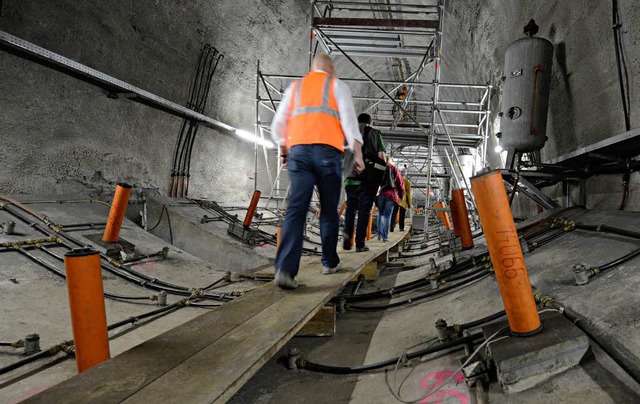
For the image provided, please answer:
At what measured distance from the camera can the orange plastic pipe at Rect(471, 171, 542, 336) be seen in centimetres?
164

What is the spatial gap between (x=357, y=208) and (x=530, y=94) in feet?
8.60

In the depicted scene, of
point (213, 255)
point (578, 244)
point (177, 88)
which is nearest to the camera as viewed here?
point (578, 244)

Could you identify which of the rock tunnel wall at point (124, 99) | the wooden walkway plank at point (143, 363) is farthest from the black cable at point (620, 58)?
the rock tunnel wall at point (124, 99)

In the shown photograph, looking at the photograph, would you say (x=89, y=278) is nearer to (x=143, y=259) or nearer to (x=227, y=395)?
(x=227, y=395)

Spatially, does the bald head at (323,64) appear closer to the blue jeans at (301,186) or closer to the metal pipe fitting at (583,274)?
the blue jeans at (301,186)

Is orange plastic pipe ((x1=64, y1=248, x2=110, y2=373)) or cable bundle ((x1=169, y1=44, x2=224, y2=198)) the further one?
cable bundle ((x1=169, y1=44, x2=224, y2=198))

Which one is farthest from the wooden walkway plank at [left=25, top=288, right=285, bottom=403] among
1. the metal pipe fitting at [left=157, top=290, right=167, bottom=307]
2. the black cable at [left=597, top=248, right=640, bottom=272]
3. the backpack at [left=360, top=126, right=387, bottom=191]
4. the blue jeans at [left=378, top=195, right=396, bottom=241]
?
the blue jeans at [left=378, top=195, right=396, bottom=241]

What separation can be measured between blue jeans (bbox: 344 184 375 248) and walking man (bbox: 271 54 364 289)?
5.44 ft

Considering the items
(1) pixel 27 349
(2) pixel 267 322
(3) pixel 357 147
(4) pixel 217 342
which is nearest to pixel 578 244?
(3) pixel 357 147

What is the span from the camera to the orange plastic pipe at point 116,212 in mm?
4824

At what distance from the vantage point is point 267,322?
2012 millimetres

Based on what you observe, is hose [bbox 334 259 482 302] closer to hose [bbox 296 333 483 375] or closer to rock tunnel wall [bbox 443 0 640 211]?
hose [bbox 296 333 483 375]

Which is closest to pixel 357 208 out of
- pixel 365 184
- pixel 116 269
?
pixel 365 184

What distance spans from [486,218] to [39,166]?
6.19 meters
